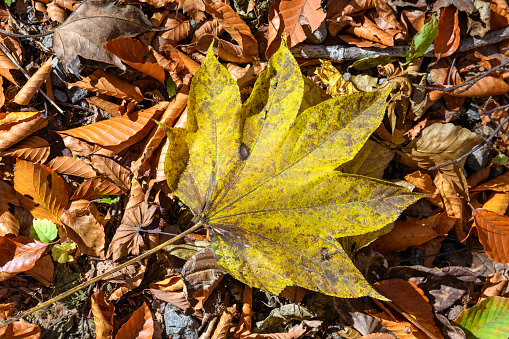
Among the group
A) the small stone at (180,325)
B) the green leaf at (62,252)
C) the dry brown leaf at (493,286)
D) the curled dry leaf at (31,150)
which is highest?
the curled dry leaf at (31,150)

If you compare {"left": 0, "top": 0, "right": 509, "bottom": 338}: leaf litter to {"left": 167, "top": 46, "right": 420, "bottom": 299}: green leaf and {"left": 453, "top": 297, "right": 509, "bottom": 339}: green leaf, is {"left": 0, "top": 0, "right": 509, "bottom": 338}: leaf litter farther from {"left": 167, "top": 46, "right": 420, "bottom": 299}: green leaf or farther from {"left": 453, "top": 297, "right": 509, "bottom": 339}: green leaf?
{"left": 167, "top": 46, "right": 420, "bottom": 299}: green leaf

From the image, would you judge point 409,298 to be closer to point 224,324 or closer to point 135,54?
point 224,324

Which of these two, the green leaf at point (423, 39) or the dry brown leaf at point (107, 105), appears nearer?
the green leaf at point (423, 39)

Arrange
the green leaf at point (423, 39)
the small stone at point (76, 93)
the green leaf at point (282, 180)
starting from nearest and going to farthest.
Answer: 1. the green leaf at point (282, 180)
2. the green leaf at point (423, 39)
3. the small stone at point (76, 93)

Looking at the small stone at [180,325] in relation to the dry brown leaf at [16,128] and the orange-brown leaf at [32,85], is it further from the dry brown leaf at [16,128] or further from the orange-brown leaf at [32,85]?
the orange-brown leaf at [32,85]

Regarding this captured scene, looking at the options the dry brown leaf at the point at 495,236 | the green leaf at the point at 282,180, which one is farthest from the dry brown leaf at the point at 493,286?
the green leaf at the point at 282,180

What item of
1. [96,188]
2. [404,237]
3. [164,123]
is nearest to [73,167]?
[96,188]

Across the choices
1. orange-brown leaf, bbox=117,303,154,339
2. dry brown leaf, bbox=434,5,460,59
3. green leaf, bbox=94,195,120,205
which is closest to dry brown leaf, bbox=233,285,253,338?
orange-brown leaf, bbox=117,303,154,339
